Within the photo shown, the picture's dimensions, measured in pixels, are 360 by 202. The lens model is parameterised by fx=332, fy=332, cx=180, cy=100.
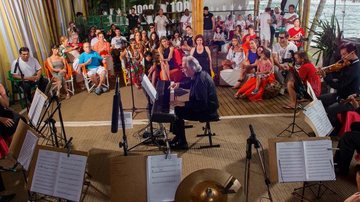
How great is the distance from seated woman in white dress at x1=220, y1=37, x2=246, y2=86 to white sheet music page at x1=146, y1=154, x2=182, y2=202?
4880 mm

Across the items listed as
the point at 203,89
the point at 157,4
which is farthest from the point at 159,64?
the point at 157,4

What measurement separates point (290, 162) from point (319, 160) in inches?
10.4

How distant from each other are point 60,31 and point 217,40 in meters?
4.95

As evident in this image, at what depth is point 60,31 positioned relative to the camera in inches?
382

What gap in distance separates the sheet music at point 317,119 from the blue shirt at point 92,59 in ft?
17.0

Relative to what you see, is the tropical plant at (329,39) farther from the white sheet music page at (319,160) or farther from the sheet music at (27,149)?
the sheet music at (27,149)

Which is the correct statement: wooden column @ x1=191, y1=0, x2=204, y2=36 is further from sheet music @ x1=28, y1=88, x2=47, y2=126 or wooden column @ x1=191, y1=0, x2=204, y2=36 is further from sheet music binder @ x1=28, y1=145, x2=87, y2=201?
sheet music binder @ x1=28, y1=145, x2=87, y2=201

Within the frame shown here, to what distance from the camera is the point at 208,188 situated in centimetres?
245

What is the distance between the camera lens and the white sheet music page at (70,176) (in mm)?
2598

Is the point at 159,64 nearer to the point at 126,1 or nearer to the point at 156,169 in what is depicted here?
the point at 156,169

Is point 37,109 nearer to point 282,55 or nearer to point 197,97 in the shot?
point 197,97

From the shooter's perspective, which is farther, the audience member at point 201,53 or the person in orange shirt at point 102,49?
the person in orange shirt at point 102,49

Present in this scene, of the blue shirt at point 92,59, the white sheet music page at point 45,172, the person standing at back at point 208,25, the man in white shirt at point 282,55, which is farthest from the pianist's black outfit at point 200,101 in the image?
the person standing at back at point 208,25

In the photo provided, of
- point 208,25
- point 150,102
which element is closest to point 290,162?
point 150,102
